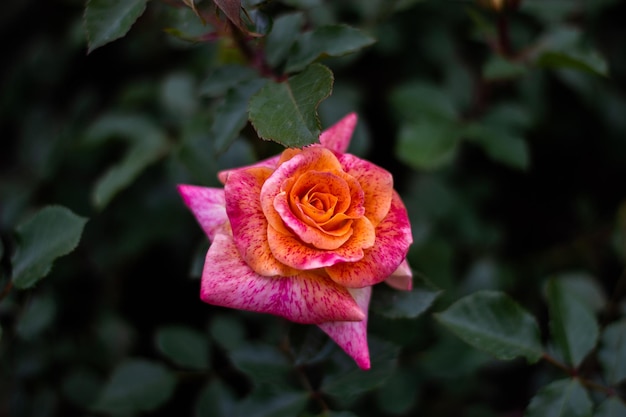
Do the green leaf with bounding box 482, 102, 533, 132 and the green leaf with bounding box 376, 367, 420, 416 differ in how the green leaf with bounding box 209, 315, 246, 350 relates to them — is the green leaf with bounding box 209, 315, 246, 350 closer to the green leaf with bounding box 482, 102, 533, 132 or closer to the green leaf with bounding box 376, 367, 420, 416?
the green leaf with bounding box 376, 367, 420, 416

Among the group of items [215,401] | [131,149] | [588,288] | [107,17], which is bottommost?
[588,288]

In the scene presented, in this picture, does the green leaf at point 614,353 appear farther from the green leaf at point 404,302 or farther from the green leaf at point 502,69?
the green leaf at point 502,69

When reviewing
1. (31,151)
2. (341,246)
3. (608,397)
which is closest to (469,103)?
(608,397)

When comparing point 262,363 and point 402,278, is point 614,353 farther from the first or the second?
point 262,363

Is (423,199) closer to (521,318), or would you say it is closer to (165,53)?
(521,318)

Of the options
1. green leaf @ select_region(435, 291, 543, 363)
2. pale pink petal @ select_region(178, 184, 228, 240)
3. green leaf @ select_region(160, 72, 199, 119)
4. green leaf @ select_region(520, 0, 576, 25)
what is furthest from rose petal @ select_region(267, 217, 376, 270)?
green leaf @ select_region(520, 0, 576, 25)

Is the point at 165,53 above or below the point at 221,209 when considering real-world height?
below

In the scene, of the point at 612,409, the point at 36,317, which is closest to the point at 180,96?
the point at 36,317
